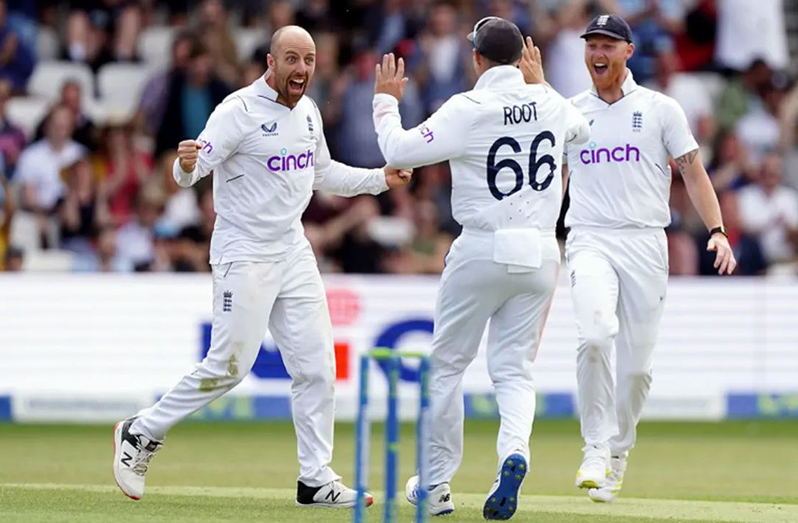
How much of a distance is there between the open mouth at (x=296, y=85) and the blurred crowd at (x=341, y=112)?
25.3 feet

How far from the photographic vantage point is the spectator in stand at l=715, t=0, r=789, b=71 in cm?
1995

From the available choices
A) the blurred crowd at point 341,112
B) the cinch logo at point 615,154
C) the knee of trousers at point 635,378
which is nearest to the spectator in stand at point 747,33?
the blurred crowd at point 341,112

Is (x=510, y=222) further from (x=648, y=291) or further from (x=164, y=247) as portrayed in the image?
(x=164, y=247)

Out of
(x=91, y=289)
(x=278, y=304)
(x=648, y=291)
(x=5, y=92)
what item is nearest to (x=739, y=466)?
(x=648, y=291)

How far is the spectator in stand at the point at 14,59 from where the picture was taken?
18.5 meters

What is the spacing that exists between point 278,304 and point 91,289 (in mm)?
6692

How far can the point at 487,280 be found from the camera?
8484 mm

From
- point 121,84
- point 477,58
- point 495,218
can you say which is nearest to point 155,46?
point 121,84

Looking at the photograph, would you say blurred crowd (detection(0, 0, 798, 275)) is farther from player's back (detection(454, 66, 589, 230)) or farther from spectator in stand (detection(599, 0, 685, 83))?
player's back (detection(454, 66, 589, 230))

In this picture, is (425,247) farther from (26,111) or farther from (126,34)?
(26,111)

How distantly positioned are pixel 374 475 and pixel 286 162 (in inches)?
138

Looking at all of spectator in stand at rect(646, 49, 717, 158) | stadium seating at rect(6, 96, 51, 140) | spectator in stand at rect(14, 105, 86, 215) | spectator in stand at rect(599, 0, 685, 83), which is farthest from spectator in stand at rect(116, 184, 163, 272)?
spectator in stand at rect(646, 49, 717, 158)

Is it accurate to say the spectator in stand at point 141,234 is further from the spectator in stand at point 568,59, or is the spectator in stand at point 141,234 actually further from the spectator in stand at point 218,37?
the spectator in stand at point 568,59

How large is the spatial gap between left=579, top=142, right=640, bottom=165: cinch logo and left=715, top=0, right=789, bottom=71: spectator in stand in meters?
10.5
